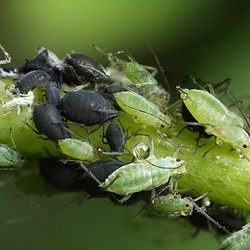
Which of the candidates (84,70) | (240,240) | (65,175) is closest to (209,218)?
(240,240)

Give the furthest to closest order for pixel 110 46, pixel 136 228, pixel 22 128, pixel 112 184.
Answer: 1. pixel 110 46
2. pixel 136 228
3. pixel 22 128
4. pixel 112 184

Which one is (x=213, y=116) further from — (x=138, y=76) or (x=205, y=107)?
(x=138, y=76)

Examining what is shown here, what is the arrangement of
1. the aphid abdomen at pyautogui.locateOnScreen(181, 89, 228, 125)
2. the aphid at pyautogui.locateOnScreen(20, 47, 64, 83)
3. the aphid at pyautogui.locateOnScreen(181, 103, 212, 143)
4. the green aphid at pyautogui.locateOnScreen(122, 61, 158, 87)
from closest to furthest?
the aphid abdomen at pyautogui.locateOnScreen(181, 89, 228, 125)
the aphid at pyautogui.locateOnScreen(181, 103, 212, 143)
the aphid at pyautogui.locateOnScreen(20, 47, 64, 83)
the green aphid at pyautogui.locateOnScreen(122, 61, 158, 87)

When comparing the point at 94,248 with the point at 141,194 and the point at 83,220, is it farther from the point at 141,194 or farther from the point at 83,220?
the point at 141,194

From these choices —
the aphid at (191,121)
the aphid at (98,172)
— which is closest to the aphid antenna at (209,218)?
the aphid at (191,121)

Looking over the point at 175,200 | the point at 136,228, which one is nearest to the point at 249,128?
the point at 175,200

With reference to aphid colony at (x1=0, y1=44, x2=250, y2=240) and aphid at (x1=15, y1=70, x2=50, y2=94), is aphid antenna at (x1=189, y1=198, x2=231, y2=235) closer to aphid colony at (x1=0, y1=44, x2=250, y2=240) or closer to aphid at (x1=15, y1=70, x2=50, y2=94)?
aphid colony at (x1=0, y1=44, x2=250, y2=240)

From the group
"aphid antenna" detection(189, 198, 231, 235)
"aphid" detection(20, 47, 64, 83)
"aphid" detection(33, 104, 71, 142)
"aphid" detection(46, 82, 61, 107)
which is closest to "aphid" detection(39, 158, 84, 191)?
"aphid" detection(33, 104, 71, 142)
